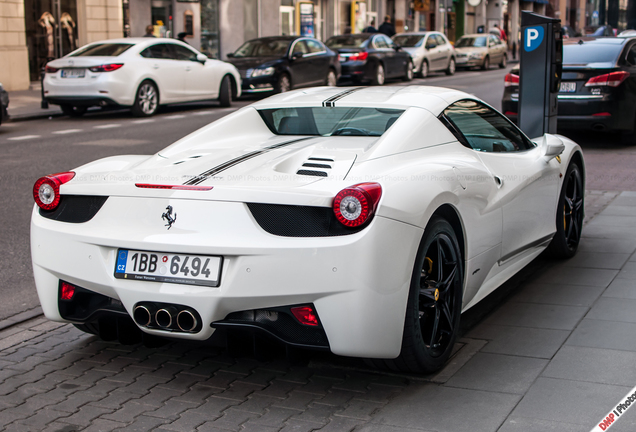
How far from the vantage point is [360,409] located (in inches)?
138

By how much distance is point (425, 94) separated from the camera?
472 centimetres

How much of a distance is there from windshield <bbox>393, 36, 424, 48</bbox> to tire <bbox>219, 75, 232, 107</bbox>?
12354mm

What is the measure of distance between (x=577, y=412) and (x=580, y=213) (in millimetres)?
3062

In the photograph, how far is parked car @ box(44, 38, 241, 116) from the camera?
1561 centimetres

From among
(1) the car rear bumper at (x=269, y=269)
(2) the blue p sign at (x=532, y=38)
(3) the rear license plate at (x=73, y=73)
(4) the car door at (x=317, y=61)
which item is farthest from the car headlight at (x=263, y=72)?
(1) the car rear bumper at (x=269, y=269)

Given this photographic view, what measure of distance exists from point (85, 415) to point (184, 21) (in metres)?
26.3

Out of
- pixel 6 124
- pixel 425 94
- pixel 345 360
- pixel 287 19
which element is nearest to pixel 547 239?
pixel 425 94

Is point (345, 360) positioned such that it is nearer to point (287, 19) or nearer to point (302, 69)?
point (302, 69)

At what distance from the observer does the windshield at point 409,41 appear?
96.9ft

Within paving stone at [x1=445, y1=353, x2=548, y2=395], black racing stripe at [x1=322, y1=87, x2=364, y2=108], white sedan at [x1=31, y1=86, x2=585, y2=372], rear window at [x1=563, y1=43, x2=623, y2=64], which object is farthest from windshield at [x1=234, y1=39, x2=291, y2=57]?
paving stone at [x1=445, y1=353, x2=548, y2=395]

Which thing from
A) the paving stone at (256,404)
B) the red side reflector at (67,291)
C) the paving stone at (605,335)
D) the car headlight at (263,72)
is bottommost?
the paving stone at (256,404)

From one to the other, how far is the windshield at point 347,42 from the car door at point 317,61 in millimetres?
3198

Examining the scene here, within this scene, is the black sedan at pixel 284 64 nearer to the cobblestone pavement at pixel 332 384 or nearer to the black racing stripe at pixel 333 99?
the black racing stripe at pixel 333 99

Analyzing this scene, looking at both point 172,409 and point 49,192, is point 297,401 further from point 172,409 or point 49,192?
point 49,192
